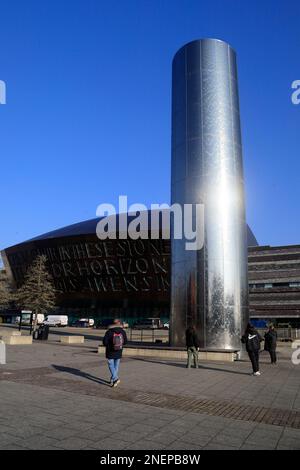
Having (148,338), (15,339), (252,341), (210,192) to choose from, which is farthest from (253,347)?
(148,338)

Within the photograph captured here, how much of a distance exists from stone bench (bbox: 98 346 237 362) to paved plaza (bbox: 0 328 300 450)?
4.66 meters

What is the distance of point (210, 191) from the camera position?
2152 centimetres

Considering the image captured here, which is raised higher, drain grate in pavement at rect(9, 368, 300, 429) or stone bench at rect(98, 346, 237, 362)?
drain grate in pavement at rect(9, 368, 300, 429)

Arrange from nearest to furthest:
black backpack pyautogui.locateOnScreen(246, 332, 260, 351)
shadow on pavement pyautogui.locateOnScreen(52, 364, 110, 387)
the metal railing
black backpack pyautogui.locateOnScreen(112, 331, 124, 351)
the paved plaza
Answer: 1. the paved plaza
2. black backpack pyautogui.locateOnScreen(112, 331, 124, 351)
3. shadow on pavement pyautogui.locateOnScreen(52, 364, 110, 387)
4. black backpack pyautogui.locateOnScreen(246, 332, 260, 351)
5. the metal railing

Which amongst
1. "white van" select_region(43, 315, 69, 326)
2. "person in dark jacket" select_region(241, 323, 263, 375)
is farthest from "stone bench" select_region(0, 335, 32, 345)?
"white van" select_region(43, 315, 69, 326)

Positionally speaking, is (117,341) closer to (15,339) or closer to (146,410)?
(146,410)

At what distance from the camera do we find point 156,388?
10898 mm

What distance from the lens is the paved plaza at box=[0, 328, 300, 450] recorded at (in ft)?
19.6

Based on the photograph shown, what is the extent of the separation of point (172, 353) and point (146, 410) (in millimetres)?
12474

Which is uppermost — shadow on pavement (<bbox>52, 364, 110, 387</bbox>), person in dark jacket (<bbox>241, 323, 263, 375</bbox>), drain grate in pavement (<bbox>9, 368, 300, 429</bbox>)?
person in dark jacket (<bbox>241, 323, 263, 375</bbox>)

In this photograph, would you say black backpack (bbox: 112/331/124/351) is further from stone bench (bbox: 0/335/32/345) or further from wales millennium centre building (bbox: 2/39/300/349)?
stone bench (bbox: 0/335/32/345)
